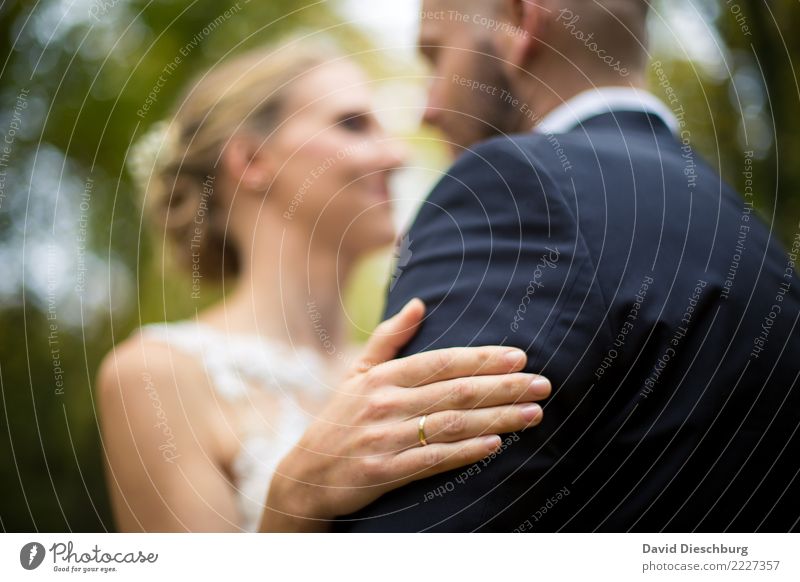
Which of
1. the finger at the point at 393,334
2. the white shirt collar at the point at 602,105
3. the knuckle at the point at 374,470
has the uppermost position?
the white shirt collar at the point at 602,105

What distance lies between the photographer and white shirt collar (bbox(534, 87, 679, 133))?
1.00 m

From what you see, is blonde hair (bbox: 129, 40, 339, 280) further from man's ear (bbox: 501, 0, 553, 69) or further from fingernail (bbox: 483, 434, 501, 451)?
fingernail (bbox: 483, 434, 501, 451)

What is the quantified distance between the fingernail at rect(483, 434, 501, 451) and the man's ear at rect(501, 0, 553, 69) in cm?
56

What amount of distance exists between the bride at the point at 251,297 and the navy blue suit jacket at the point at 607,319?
0.97ft

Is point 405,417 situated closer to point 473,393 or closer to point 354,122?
point 473,393

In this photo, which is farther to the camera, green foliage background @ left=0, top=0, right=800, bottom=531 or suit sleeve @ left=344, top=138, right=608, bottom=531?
green foliage background @ left=0, top=0, right=800, bottom=531

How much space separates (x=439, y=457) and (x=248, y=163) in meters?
1.34

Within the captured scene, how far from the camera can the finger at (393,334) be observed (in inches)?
33.8

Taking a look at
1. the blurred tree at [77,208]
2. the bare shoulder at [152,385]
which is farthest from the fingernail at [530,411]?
the blurred tree at [77,208]

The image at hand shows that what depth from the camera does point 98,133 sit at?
11.0 ft

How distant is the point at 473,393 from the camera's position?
880 mm

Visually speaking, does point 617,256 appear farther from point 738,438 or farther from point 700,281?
point 738,438

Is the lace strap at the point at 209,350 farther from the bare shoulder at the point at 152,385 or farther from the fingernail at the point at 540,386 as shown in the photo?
the fingernail at the point at 540,386
